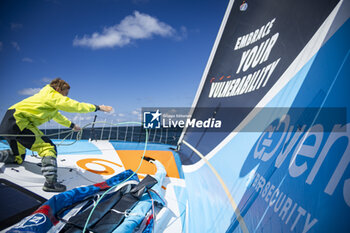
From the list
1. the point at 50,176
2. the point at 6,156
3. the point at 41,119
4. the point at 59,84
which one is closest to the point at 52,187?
the point at 50,176

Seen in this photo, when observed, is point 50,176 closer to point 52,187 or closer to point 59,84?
point 52,187

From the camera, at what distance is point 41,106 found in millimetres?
1969

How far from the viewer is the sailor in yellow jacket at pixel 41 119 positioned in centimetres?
190

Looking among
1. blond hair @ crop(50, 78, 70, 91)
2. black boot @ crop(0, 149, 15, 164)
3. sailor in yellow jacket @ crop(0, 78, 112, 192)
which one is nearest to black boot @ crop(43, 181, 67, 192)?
sailor in yellow jacket @ crop(0, 78, 112, 192)

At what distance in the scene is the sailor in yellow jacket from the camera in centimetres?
190

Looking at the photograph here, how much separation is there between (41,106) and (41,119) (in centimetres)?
22

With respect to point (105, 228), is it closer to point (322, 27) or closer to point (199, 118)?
point (322, 27)

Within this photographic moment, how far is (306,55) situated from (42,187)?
2.78 meters

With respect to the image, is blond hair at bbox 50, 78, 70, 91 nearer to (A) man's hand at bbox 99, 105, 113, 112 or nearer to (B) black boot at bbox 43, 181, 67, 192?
(A) man's hand at bbox 99, 105, 113, 112

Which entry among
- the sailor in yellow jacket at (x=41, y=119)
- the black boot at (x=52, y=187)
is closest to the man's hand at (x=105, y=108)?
the sailor in yellow jacket at (x=41, y=119)

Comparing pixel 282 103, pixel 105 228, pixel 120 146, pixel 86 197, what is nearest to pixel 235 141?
pixel 282 103

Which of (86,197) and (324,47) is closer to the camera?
(324,47)

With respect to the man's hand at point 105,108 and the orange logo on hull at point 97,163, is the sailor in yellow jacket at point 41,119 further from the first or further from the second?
the orange logo on hull at point 97,163

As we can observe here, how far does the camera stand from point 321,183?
2.07 feet
